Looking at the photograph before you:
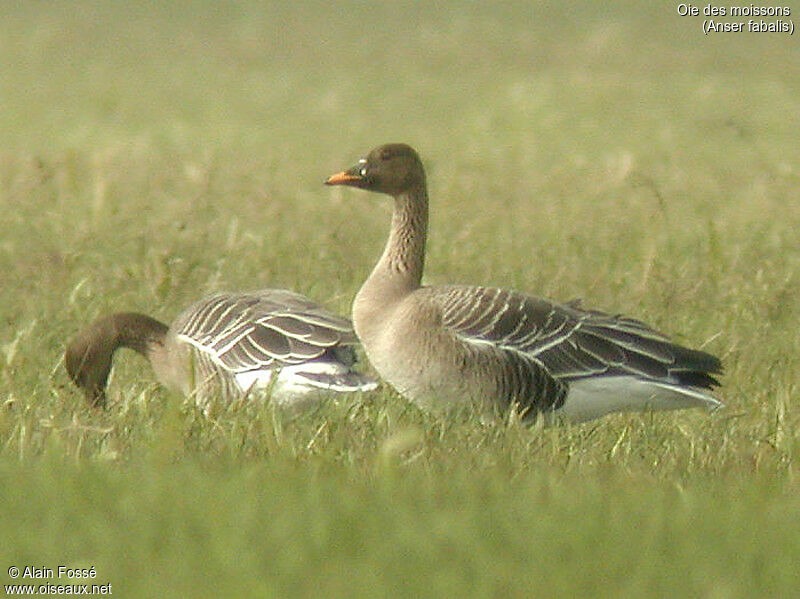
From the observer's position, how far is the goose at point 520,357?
7797 mm

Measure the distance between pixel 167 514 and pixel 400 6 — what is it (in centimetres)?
2440

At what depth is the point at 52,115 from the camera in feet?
69.2

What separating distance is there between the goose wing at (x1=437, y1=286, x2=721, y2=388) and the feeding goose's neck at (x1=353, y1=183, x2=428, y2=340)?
11.1 inches

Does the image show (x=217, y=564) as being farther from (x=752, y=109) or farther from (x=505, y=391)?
(x=752, y=109)

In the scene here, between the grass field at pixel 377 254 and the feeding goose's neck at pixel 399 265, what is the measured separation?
0.48m

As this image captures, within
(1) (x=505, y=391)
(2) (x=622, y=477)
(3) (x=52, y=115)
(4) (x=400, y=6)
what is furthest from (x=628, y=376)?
(4) (x=400, y=6)

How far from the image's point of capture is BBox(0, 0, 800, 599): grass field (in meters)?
5.03

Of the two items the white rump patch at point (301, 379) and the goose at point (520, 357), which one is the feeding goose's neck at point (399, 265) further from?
the white rump patch at point (301, 379)

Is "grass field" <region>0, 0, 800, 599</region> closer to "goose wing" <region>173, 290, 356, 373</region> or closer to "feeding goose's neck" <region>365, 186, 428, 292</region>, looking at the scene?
"goose wing" <region>173, 290, 356, 373</region>
